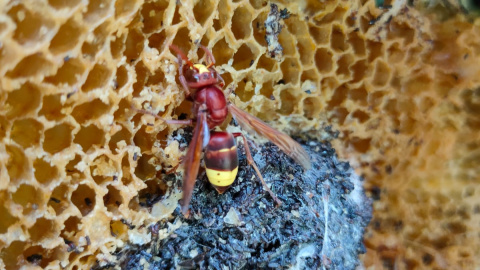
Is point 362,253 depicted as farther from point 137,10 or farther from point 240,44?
point 137,10

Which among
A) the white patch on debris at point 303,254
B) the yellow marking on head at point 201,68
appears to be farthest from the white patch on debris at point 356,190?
the yellow marking on head at point 201,68

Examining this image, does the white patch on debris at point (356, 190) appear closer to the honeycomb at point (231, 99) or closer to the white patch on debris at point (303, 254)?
the honeycomb at point (231, 99)

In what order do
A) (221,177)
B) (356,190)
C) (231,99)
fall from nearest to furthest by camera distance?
(221,177), (231,99), (356,190)

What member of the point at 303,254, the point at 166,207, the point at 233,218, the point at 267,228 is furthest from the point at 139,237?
the point at 303,254

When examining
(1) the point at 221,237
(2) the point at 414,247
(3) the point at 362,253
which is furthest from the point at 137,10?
(2) the point at 414,247

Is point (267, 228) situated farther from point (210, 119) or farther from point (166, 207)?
point (210, 119)

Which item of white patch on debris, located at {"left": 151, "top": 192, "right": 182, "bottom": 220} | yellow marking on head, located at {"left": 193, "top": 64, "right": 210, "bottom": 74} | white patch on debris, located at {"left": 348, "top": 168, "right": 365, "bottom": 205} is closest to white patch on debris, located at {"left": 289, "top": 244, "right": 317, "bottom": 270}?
white patch on debris, located at {"left": 348, "top": 168, "right": 365, "bottom": 205}
